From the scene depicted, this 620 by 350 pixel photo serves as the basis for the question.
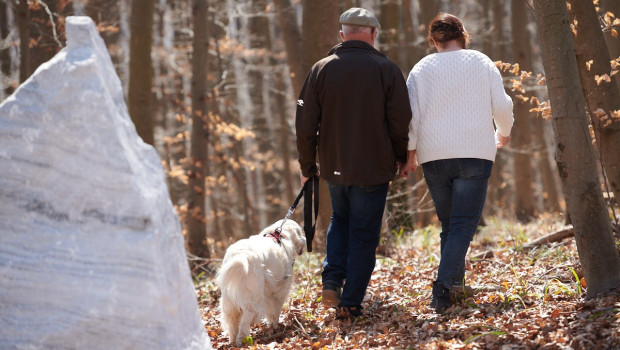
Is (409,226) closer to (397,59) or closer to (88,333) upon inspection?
(397,59)

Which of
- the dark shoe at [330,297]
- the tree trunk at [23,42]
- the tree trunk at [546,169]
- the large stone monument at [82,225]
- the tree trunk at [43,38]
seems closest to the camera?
the large stone monument at [82,225]

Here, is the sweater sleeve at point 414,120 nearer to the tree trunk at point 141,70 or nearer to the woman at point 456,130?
the woman at point 456,130

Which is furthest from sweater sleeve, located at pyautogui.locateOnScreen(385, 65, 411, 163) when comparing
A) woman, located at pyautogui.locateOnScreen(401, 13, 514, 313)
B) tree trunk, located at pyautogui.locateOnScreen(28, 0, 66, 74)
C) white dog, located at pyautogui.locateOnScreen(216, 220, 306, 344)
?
tree trunk, located at pyautogui.locateOnScreen(28, 0, 66, 74)

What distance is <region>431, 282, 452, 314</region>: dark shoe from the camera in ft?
17.5

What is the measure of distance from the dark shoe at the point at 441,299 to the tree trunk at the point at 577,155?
1105 mm

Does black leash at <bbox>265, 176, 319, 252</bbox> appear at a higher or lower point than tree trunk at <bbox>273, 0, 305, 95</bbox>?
lower

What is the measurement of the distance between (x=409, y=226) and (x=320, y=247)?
1868mm

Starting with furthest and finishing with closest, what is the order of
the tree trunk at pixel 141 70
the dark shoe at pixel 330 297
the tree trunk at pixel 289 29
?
the tree trunk at pixel 289 29 < the tree trunk at pixel 141 70 < the dark shoe at pixel 330 297

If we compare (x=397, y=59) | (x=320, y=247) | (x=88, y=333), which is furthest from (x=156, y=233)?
(x=397, y=59)

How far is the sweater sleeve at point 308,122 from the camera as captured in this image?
5422 mm

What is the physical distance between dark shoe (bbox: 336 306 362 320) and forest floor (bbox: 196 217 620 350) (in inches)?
3.1

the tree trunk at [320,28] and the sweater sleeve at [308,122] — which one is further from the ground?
the tree trunk at [320,28]

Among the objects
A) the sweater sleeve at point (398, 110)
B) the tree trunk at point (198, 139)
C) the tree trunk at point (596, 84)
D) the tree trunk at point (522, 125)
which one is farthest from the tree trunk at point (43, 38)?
the tree trunk at point (522, 125)

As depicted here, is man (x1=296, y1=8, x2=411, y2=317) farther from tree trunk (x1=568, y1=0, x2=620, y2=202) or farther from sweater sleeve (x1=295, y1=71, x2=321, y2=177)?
tree trunk (x1=568, y1=0, x2=620, y2=202)
